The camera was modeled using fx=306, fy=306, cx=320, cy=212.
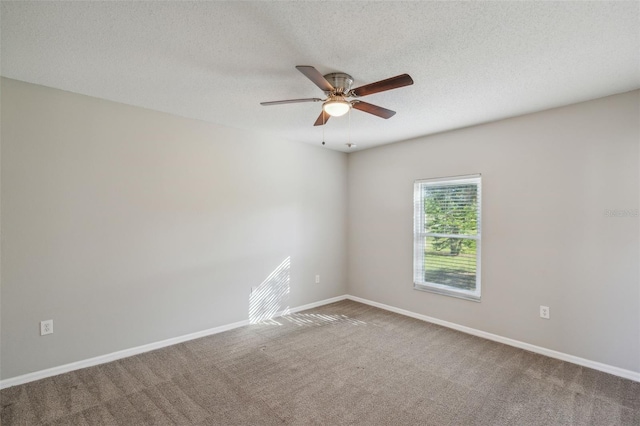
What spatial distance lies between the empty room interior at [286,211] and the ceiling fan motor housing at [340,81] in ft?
0.04

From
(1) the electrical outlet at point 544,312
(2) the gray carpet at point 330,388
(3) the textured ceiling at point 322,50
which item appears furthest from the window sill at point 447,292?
(3) the textured ceiling at point 322,50

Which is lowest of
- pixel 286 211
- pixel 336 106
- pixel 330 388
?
pixel 330 388

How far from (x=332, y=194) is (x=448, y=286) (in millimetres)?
2238

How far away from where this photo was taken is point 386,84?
2084 mm

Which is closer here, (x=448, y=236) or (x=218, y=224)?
(x=218, y=224)

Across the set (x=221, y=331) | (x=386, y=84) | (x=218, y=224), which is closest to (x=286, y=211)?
(x=218, y=224)

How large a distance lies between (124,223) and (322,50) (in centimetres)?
254

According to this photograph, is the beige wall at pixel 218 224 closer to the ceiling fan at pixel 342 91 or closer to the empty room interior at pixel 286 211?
the empty room interior at pixel 286 211

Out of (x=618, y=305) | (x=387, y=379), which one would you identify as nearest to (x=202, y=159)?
(x=387, y=379)

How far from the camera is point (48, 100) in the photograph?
2.71m

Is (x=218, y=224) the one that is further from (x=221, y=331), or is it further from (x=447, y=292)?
(x=447, y=292)

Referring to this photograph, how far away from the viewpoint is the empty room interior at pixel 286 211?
1991 mm

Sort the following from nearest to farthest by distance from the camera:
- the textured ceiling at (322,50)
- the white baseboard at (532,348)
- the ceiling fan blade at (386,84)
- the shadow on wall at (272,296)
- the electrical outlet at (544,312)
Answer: the textured ceiling at (322,50) < the ceiling fan blade at (386,84) < the white baseboard at (532,348) < the electrical outlet at (544,312) < the shadow on wall at (272,296)

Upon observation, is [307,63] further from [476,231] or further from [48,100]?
[476,231]
